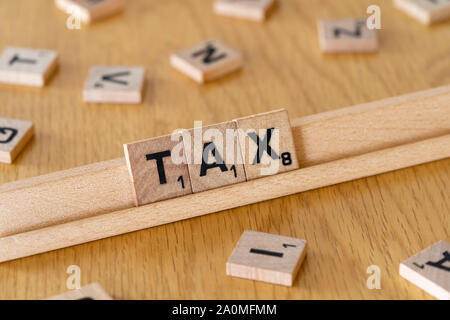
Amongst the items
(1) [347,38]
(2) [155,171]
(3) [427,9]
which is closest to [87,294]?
(2) [155,171]

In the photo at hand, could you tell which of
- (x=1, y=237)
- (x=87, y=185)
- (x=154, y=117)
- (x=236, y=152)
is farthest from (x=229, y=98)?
(x=1, y=237)

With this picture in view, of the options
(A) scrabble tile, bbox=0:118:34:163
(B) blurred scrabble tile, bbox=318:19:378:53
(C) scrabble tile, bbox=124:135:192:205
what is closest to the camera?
(C) scrabble tile, bbox=124:135:192:205

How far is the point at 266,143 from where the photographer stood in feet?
3.80

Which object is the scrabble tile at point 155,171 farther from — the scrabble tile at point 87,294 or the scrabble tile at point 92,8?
the scrabble tile at point 92,8

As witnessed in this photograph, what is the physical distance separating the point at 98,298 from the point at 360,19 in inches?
44.3

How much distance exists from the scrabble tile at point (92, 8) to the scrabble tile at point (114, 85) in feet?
1.08

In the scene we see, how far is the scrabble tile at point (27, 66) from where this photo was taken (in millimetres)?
1574

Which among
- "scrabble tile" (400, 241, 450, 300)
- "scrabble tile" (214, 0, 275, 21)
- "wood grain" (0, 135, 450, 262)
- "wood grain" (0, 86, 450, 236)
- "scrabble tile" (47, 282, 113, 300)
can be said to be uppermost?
"scrabble tile" (214, 0, 275, 21)

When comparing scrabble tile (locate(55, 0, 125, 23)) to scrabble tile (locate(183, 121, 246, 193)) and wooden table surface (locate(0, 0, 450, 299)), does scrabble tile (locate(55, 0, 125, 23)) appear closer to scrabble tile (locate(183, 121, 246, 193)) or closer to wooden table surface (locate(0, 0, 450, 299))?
wooden table surface (locate(0, 0, 450, 299))

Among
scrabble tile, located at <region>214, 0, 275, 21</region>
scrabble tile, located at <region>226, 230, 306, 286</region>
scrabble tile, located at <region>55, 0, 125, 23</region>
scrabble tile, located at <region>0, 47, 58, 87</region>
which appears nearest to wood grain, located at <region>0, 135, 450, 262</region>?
scrabble tile, located at <region>226, 230, 306, 286</region>

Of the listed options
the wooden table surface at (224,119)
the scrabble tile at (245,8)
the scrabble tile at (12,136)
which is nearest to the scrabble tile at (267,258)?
the wooden table surface at (224,119)

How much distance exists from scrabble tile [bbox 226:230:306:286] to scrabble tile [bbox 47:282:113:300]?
0.20 meters

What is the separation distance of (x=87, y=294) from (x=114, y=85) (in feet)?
2.07

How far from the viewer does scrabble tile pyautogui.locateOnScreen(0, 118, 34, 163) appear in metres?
1.30
